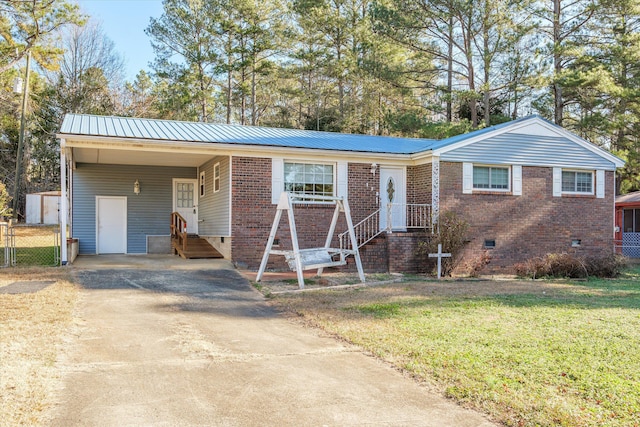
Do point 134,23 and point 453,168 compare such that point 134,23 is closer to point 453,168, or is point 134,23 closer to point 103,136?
point 103,136

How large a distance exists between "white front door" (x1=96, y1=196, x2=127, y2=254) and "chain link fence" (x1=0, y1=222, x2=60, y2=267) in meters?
1.39

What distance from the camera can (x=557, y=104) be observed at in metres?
A: 28.4

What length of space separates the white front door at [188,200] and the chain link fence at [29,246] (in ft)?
13.5

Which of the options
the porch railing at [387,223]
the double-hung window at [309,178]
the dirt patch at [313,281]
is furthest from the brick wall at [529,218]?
the dirt patch at [313,281]

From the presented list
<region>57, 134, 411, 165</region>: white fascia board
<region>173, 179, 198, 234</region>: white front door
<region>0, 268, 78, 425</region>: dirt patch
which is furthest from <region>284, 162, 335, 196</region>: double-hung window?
<region>0, 268, 78, 425</region>: dirt patch

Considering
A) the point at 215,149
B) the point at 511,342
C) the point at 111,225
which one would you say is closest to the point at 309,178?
the point at 215,149

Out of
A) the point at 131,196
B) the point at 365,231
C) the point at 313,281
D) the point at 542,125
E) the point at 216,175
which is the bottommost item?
the point at 313,281

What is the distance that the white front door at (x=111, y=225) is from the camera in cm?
1770

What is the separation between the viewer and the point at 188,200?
743 inches

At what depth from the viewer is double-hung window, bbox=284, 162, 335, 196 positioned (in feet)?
49.0

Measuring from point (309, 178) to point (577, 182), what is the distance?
9.06m

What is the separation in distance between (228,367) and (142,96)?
3096 cm

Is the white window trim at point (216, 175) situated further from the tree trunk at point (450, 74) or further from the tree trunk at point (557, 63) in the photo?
the tree trunk at point (557, 63)

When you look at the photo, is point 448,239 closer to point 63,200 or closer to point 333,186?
point 333,186
